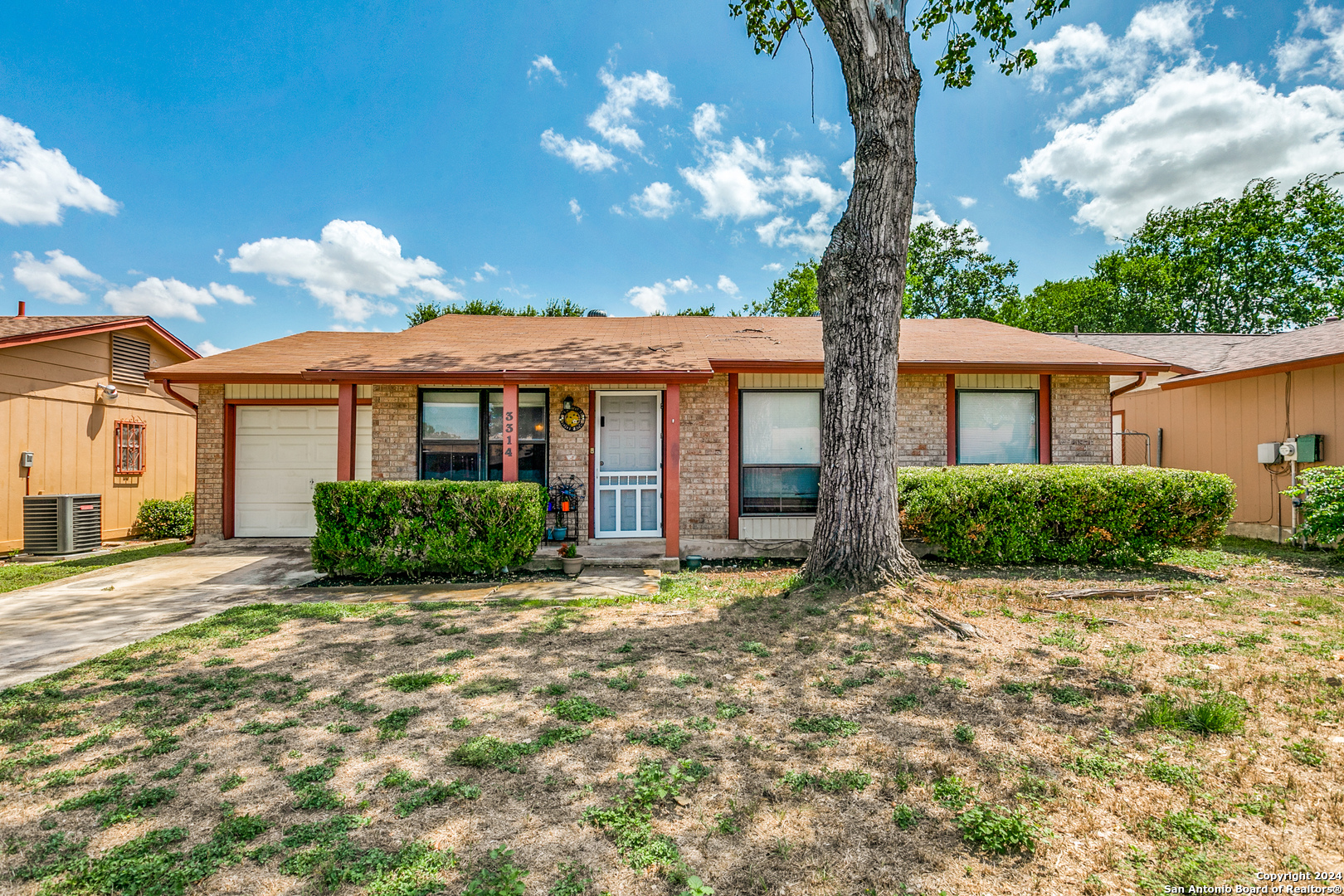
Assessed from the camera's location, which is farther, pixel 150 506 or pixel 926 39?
pixel 150 506

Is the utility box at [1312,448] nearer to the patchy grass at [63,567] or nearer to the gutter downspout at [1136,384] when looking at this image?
the gutter downspout at [1136,384]

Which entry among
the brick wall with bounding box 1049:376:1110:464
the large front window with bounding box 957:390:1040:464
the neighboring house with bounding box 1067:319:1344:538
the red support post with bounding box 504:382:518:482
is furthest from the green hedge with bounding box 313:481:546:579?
the neighboring house with bounding box 1067:319:1344:538

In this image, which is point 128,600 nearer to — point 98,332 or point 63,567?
point 63,567

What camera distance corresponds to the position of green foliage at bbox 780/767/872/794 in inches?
92.6

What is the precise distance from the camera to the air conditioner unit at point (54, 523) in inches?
337

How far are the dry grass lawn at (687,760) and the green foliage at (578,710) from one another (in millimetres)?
14

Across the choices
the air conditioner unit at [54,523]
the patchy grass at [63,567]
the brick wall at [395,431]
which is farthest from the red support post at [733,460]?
the air conditioner unit at [54,523]

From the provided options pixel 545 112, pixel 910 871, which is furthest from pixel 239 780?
pixel 545 112

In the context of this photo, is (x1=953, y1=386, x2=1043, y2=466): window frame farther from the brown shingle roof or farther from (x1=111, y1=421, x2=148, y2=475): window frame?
(x1=111, y1=421, x2=148, y2=475): window frame

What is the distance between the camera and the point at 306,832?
2.07 m

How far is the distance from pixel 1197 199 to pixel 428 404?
36872 mm

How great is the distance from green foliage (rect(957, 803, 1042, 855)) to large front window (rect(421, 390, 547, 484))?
284 inches

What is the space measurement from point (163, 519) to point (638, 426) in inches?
381

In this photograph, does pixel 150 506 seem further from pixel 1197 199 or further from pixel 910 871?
pixel 1197 199
